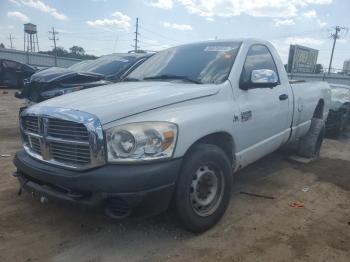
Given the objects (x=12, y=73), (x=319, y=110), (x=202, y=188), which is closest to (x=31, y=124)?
(x=202, y=188)

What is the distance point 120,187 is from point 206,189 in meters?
1.00

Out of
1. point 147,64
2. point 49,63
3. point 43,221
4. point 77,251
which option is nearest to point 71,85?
point 147,64

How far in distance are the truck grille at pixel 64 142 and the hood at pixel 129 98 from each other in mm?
162

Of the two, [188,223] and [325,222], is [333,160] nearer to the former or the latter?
[325,222]

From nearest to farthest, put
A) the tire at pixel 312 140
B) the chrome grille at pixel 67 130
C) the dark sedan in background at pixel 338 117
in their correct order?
the chrome grille at pixel 67 130 → the tire at pixel 312 140 → the dark sedan in background at pixel 338 117

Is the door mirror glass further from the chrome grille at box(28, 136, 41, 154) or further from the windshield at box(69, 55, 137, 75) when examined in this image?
the windshield at box(69, 55, 137, 75)

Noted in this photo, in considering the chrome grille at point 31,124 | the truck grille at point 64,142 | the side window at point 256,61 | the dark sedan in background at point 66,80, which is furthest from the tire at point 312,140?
the chrome grille at point 31,124

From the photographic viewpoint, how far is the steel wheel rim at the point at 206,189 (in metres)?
3.41

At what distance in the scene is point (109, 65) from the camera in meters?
8.09

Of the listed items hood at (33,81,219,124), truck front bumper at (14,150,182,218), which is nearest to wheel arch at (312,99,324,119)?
hood at (33,81,219,124)

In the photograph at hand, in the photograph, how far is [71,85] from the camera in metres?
6.99

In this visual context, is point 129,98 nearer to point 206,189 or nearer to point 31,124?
point 31,124

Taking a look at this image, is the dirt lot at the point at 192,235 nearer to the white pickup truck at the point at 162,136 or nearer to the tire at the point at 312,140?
the white pickup truck at the point at 162,136

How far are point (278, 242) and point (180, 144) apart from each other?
132 cm
